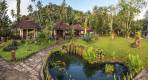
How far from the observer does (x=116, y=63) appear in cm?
3553

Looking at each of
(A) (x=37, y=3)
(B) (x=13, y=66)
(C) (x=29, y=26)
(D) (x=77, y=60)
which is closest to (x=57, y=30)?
(C) (x=29, y=26)

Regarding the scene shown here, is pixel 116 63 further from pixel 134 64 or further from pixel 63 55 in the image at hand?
pixel 63 55

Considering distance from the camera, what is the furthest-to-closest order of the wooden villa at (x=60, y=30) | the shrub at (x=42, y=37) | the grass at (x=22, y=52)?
1. the wooden villa at (x=60, y=30)
2. the shrub at (x=42, y=37)
3. the grass at (x=22, y=52)

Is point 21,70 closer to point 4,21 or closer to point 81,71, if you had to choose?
point 81,71

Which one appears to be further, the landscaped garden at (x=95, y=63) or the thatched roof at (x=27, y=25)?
the thatched roof at (x=27, y=25)

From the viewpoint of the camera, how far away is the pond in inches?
1183

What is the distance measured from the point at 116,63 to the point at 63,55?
498 inches

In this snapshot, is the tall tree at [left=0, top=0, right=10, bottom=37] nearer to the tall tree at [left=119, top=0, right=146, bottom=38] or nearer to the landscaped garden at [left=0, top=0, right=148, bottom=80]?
the landscaped garden at [left=0, top=0, right=148, bottom=80]

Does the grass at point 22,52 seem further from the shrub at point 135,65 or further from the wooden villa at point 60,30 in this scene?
the wooden villa at point 60,30

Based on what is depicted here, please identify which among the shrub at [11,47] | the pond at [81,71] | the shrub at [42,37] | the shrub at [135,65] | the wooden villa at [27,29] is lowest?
the pond at [81,71]

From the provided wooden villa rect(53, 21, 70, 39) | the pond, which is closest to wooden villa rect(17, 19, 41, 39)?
wooden villa rect(53, 21, 70, 39)

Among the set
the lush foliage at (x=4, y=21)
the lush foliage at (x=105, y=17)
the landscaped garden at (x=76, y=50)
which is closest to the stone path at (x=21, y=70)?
the landscaped garden at (x=76, y=50)

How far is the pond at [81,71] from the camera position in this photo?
3004 centimetres

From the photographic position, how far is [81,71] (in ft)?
113
